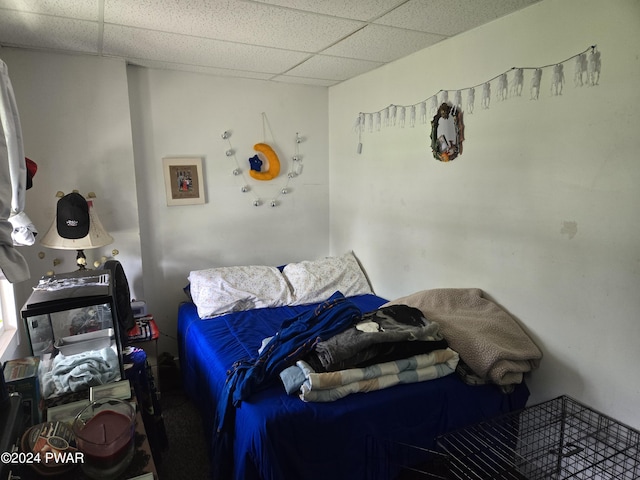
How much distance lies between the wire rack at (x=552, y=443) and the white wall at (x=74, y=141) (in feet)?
7.70

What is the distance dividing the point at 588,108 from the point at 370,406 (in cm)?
152

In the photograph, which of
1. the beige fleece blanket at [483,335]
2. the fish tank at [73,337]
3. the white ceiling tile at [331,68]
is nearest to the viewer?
the fish tank at [73,337]

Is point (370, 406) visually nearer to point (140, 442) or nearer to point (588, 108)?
point (140, 442)

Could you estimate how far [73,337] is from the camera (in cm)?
158

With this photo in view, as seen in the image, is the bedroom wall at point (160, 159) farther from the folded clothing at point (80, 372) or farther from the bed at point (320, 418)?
the bed at point (320, 418)

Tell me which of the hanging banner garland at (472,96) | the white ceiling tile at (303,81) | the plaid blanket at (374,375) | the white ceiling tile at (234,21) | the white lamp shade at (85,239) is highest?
the white ceiling tile at (303,81)

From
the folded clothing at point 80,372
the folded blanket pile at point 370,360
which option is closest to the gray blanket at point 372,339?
the folded blanket pile at point 370,360

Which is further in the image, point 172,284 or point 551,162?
point 172,284

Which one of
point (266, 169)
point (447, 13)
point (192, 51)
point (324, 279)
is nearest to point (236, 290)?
point (324, 279)

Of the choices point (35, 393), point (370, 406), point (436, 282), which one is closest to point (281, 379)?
point (370, 406)

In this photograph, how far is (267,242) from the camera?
340cm

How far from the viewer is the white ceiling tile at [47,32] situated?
190 centimetres

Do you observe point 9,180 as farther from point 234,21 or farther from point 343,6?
point 343,6

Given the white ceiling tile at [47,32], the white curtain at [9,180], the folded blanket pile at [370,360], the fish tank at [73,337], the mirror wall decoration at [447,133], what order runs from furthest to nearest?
the mirror wall decoration at [447,133], the white ceiling tile at [47,32], the folded blanket pile at [370,360], the fish tank at [73,337], the white curtain at [9,180]
